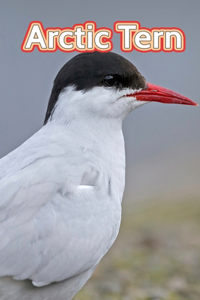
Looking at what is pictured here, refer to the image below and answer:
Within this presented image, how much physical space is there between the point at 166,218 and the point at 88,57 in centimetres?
471

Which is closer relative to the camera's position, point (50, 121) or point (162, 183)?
point (50, 121)

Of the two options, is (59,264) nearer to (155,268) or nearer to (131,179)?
(155,268)

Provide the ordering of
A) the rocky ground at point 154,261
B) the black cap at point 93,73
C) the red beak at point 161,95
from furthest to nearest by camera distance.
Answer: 1. the rocky ground at point 154,261
2. the red beak at point 161,95
3. the black cap at point 93,73

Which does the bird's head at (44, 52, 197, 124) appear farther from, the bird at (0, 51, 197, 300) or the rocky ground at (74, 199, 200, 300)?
the rocky ground at (74, 199, 200, 300)

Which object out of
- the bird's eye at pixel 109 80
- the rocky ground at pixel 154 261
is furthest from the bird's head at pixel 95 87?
the rocky ground at pixel 154 261

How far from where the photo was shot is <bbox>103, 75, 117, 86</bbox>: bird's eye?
377cm

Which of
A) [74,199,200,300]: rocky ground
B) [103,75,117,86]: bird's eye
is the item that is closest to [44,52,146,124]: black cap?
[103,75,117,86]: bird's eye

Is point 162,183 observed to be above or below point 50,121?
below

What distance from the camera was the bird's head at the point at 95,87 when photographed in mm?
3746

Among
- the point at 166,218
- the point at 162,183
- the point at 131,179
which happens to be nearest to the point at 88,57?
the point at 166,218

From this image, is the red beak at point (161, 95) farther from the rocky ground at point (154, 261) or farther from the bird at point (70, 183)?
the rocky ground at point (154, 261)

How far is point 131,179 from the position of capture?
1218 cm

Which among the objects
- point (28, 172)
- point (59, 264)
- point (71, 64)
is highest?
point (71, 64)

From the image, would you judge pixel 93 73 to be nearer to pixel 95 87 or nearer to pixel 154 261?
pixel 95 87
